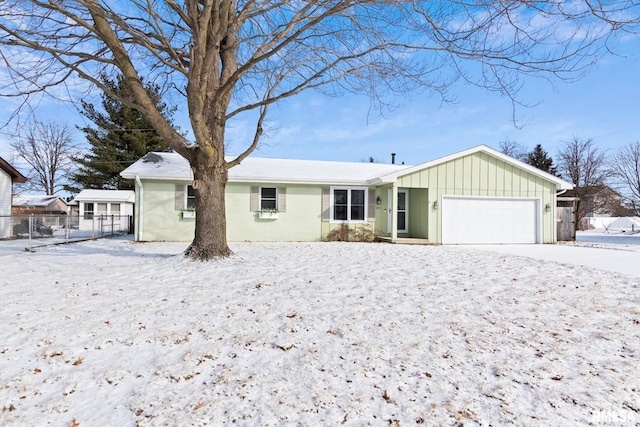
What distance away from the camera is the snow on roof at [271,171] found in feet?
41.2

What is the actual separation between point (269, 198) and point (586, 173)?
2845 centimetres

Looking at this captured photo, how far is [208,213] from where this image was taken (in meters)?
7.21

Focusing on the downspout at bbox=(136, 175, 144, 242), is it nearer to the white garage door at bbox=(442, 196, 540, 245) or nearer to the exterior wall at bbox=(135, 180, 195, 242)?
the exterior wall at bbox=(135, 180, 195, 242)

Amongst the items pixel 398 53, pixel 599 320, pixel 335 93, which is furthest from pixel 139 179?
pixel 599 320

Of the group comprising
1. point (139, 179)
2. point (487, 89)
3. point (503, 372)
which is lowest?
point (503, 372)

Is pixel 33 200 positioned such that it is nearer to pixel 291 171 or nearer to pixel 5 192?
pixel 5 192

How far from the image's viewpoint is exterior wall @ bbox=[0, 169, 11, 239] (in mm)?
14539

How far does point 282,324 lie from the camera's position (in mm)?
3602

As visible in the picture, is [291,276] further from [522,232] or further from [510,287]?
[522,232]

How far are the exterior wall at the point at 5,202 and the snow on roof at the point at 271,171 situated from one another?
264 inches

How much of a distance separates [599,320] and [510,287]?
57.6 inches

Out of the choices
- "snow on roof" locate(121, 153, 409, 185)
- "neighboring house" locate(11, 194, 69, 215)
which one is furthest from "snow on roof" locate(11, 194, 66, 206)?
"snow on roof" locate(121, 153, 409, 185)

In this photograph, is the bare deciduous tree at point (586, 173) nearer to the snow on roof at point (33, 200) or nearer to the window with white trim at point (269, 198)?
the window with white trim at point (269, 198)

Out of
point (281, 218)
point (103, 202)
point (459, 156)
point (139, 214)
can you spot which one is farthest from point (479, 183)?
point (103, 202)
